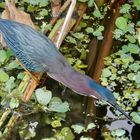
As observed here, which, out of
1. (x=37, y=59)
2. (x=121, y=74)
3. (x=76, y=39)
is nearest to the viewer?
(x=37, y=59)

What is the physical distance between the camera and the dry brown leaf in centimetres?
225

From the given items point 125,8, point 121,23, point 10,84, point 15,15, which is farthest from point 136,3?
point 10,84

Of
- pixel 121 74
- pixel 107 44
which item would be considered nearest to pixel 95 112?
pixel 121 74

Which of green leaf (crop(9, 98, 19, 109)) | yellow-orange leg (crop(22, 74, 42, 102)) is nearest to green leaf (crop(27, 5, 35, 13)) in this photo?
yellow-orange leg (crop(22, 74, 42, 102))

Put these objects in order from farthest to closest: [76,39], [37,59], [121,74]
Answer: [76,39] → [121,74] → [37,59]

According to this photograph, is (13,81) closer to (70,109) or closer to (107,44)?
(70,109)

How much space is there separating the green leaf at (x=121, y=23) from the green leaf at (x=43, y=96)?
0.66m

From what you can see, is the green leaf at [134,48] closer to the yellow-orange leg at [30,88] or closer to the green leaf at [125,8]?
the green leaf at [125,8]

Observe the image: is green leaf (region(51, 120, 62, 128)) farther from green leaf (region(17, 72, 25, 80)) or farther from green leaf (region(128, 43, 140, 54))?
green leaf (region(128, 43, 140, 54))

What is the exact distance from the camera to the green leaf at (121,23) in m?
2.35

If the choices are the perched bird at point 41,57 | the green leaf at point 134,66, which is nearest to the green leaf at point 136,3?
the green leaf at point 134,66

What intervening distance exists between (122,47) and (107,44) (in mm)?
81

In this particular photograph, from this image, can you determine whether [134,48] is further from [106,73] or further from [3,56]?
[3,56]

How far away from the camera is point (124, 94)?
6.78 ft
